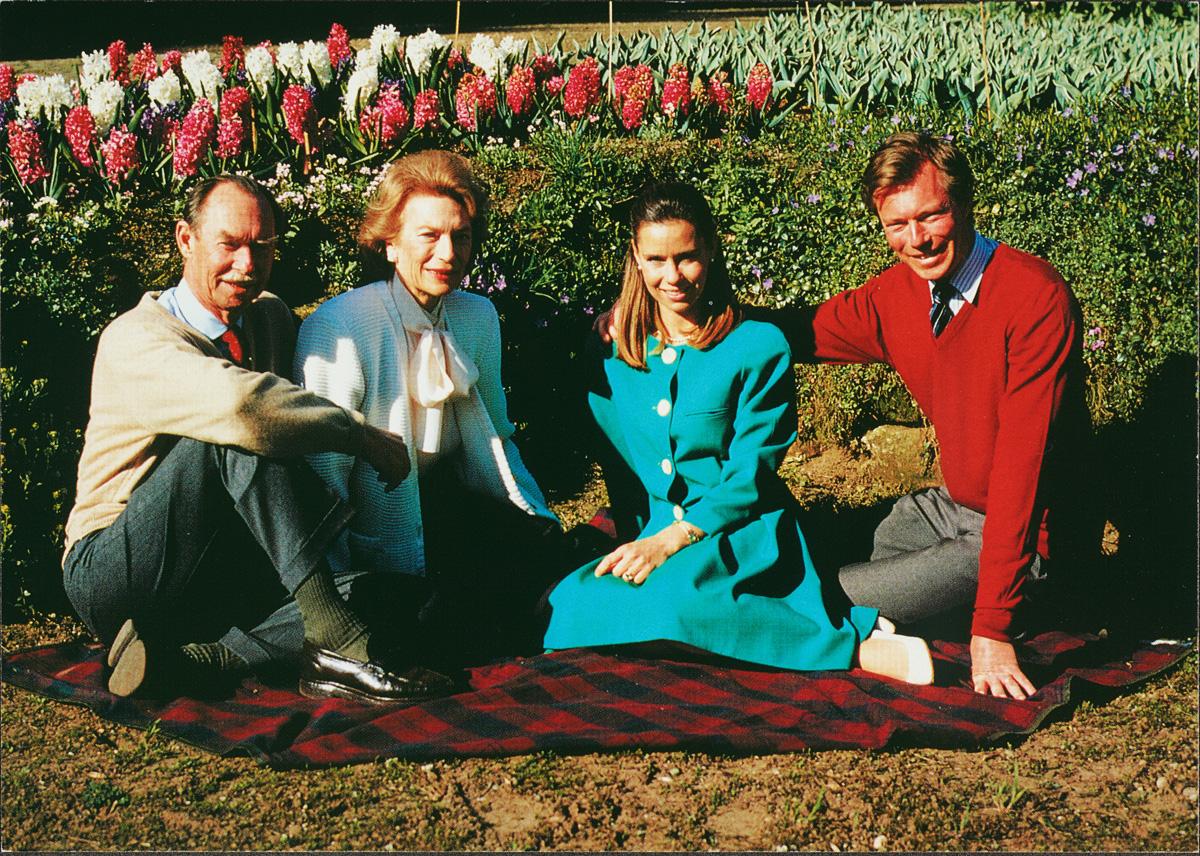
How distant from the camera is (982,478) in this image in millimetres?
3336

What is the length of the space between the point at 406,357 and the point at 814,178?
2484 millimetres

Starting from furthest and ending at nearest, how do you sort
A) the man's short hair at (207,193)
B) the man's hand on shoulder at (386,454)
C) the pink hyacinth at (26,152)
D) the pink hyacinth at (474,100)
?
the pink hyacinth at (474,100) → the pink hyacinth at (26,152) → the man's hand on shoulder at (386,454) → the man's short hair at (207,193)

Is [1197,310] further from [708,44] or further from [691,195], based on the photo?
[708,44]

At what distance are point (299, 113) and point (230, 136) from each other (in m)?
0.32

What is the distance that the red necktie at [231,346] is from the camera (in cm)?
316

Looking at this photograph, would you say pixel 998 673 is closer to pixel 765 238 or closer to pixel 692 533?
pixel 692 533

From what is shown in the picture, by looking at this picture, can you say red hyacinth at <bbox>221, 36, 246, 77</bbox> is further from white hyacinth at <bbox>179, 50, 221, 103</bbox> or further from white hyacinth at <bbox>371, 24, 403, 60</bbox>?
white hyacinth at <bbox>371, 24, 403, 60</bbox>

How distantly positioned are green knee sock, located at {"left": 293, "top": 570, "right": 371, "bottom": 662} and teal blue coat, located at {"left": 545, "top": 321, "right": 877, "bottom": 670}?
605 millimetres

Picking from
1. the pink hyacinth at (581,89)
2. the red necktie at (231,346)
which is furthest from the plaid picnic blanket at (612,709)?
the pink hyacinth at (581,89)

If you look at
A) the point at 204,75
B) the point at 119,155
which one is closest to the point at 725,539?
the point at 119,155

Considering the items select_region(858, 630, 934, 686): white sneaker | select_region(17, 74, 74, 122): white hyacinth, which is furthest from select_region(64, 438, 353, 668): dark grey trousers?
select_region(17, 74, 74, 122): white hyacinth

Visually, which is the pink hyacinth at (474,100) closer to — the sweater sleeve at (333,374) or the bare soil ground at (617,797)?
the sweater sleeve at (333,374)

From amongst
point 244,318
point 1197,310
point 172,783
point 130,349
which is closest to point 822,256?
point 1197,310

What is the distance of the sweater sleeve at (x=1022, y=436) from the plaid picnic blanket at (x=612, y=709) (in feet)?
0.95
